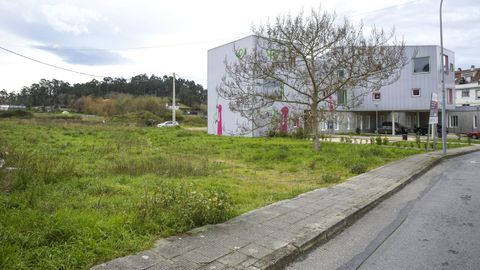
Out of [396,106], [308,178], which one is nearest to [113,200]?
[308,178]

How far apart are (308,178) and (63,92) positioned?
356 feet

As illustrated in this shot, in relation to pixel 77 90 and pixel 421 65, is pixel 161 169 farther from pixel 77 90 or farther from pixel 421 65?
pixel 77 90

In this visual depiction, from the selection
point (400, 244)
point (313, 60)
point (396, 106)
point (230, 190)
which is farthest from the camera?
point (396, 106)

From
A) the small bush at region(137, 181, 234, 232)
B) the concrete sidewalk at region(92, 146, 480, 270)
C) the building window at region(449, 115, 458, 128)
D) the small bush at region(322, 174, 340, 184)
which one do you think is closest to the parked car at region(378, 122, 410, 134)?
the building window at region(449, 115, 458, 128)

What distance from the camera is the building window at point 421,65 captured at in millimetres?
39500

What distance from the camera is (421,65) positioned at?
3981 cm

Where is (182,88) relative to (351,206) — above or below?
above

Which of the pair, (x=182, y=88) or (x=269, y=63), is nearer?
(x=269, y=63)

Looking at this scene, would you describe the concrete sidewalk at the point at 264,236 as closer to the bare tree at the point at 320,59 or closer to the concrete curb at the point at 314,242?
the concrete curb at the point at 314,242

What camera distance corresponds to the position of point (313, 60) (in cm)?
1764

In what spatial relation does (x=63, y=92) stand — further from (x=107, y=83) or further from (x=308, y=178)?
(x=308, y=178)

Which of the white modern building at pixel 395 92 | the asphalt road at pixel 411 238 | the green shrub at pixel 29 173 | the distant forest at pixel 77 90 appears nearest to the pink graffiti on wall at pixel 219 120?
the white modern building at pixel 395 92

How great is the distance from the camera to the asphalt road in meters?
4.55

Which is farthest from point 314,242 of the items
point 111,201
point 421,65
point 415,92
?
point 421,65
